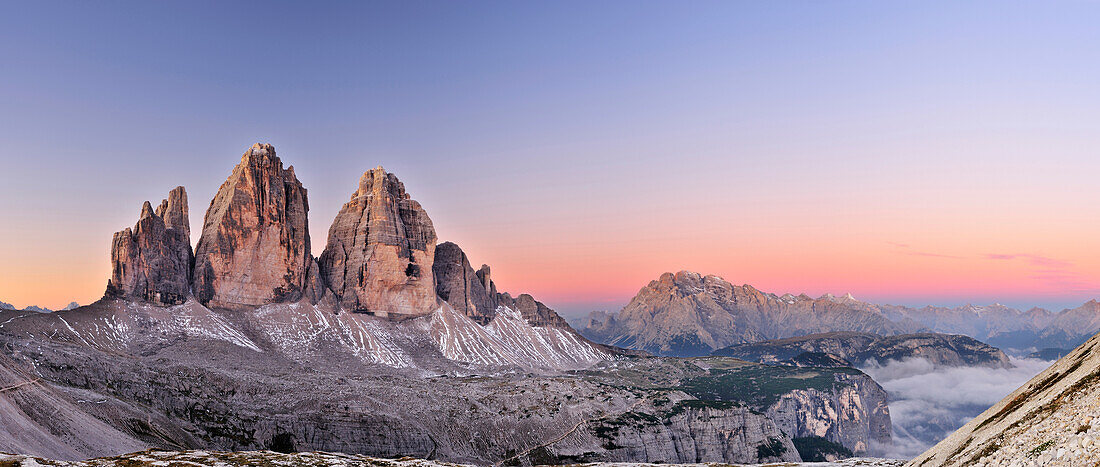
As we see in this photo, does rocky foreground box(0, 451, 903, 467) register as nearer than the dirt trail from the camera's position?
Yes

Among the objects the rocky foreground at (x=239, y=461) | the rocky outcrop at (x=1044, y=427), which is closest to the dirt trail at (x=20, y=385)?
the rocky foreground at (x=239, y=461)

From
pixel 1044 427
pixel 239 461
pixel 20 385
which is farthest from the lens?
pixel 20 385

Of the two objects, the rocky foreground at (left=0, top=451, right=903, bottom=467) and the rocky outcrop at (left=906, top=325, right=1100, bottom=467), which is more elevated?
the rocky outcrop at (left=906, top=325, right=1100, bottom=467)

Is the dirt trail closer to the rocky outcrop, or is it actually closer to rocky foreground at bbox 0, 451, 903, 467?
rocky foreground at bbox 0, 451, 903, 467

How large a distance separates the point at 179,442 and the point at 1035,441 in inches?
6781

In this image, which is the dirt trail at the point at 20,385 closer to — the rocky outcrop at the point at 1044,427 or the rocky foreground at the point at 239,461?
the rocky foreground at the point at 239,461

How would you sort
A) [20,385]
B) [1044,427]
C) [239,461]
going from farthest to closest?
[20,385] → [239,461] → [1044,427]

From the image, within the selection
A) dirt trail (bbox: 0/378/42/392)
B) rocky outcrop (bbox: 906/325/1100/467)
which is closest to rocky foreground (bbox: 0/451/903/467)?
rocky outcrop (bbox: 906/325/1100/467)

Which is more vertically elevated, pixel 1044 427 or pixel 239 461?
pixel 1044 427

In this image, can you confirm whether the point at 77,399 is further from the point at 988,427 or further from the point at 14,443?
the point at 988,427

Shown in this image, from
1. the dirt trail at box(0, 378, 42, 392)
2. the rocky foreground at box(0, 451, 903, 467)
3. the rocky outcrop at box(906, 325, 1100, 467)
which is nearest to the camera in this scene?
the rocky outcrop at box(906, 325, 1100, 467)

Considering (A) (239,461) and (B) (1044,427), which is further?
(A) (239,461)

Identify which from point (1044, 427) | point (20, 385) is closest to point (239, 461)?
point (20, 385)

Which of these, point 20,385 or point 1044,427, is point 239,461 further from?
point 1044,427
